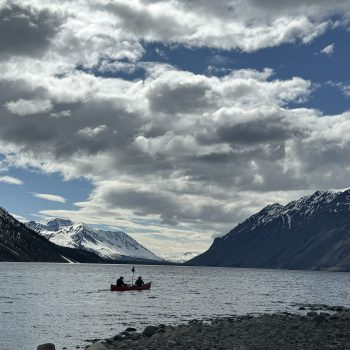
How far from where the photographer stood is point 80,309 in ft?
249

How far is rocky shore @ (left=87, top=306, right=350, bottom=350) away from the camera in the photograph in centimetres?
3838

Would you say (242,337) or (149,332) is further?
(149,332)

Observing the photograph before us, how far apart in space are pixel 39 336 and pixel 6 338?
3087 mm

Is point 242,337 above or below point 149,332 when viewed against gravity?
above

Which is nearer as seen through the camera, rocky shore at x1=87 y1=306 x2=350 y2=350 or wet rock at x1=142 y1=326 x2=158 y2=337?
rocky shore at x1=87 y1=306 x2=350 y2=350

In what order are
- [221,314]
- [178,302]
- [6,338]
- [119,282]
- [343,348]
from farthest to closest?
1. [119,282]
2. [178,302]
3. [221,314]
4. [6,338]
5. [343,348]

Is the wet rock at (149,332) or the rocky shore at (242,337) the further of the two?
the wet rock at (149,332)

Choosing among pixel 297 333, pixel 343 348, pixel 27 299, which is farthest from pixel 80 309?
pixel 343 348

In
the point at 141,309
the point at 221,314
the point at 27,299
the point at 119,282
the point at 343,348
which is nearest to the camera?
the point at 343,348

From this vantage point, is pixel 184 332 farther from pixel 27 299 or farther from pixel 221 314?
pixel 27 299

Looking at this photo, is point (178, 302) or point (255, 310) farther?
point (178, 302)

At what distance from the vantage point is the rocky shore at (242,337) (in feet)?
126

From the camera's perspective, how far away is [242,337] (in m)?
44.3

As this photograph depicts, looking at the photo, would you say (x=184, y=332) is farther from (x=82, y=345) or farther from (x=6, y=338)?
(x=6, y=338)
